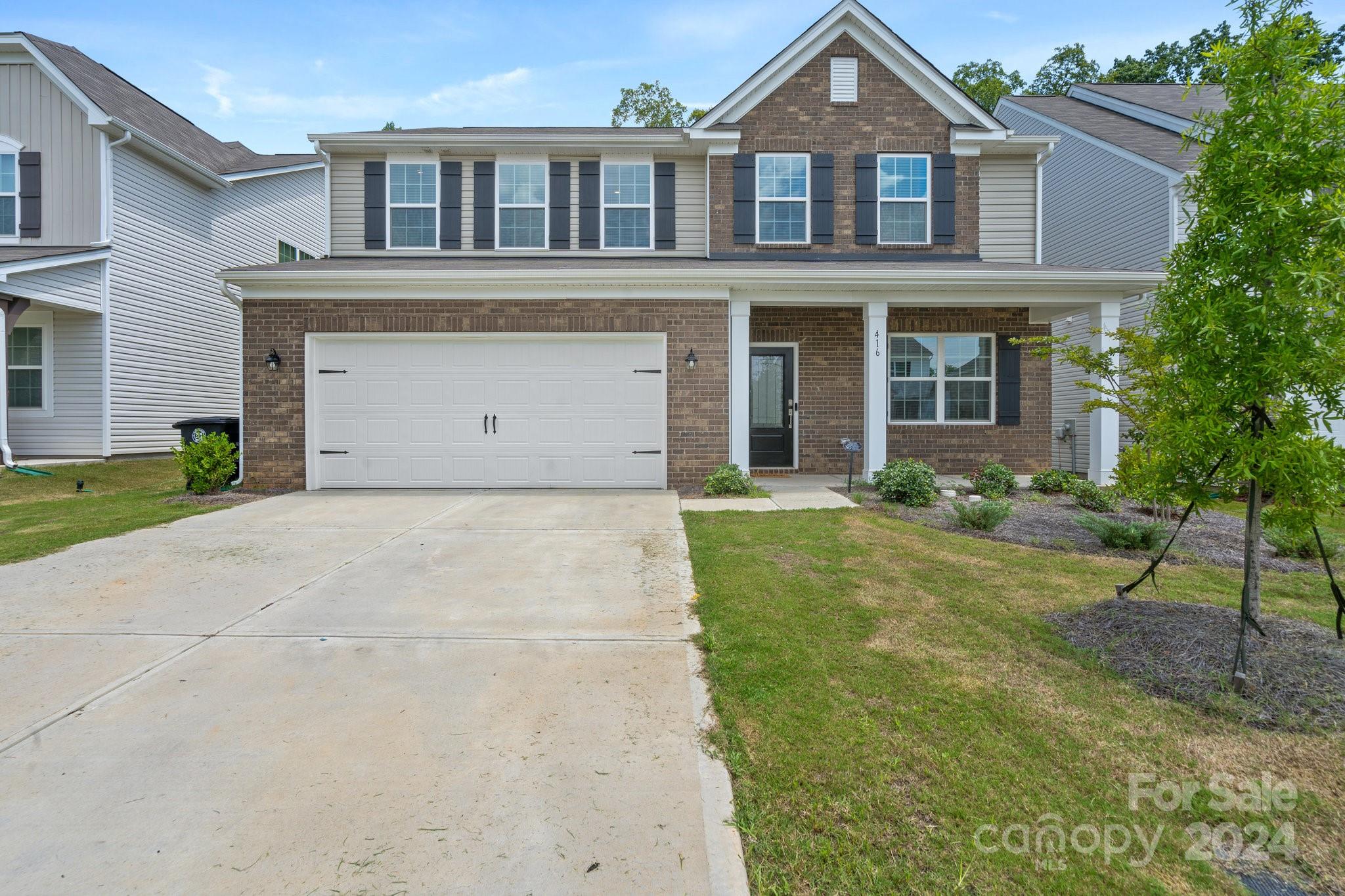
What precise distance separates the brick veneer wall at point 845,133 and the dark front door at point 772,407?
1.98 metres

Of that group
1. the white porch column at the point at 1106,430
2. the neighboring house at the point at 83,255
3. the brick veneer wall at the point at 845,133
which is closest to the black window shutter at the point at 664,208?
the brick veneer wall at the point at 845,133

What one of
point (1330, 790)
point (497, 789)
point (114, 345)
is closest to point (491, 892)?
point (497, 789)

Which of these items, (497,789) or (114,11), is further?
(114,11)

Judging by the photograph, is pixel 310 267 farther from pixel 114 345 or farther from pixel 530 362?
pixel 114 345

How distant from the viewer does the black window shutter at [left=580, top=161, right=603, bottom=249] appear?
11773 millimetres

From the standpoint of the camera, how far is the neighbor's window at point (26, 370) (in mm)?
12125

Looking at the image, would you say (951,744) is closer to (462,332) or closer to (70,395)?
(462,332)

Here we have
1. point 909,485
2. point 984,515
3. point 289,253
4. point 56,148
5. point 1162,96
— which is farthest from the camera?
point 289,253

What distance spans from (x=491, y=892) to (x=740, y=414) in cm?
806

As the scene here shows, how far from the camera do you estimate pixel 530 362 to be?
959 cm

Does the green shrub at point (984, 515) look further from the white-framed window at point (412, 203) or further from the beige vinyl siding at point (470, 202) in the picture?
the white-framed window at point (412, 203)

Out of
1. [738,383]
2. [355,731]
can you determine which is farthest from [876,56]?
[355,731]

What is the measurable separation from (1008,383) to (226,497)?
41.9ft

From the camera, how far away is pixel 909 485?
834cm
